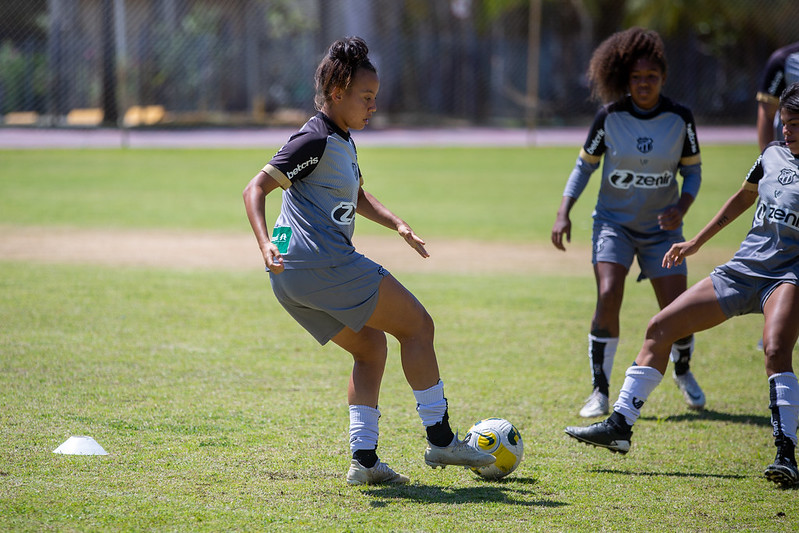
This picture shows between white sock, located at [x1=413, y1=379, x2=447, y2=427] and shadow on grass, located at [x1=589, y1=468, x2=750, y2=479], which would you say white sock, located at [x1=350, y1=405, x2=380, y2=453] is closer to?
white sock, located at [x1=413, y1=379, x2=447, y2=427]

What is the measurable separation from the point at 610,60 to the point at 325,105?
267 cm

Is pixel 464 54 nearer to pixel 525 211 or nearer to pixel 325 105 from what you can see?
pixel 525 211

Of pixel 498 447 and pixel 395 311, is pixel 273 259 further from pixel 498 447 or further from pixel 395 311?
pixel 498 447

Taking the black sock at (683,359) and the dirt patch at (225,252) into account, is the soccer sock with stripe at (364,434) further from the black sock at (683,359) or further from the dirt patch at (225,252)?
the dirt patch at (225,252)

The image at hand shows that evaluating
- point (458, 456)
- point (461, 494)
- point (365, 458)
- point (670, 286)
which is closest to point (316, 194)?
point (365, 458)

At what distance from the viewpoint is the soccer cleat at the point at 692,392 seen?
19.6 ft

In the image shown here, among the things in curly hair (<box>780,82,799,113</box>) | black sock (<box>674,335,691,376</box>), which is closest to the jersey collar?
curly hair (<box>780,82,799,113</box>)

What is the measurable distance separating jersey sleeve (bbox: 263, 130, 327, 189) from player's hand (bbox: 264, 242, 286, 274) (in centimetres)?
A: 31

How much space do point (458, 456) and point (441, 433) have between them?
134mm

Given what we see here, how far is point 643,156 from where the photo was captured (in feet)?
19.4

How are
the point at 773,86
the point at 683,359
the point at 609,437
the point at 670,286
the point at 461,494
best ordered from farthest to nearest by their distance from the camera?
the point at 773,86, the point at 683,359, the point at 670,286, the point at 609,437, the point at 461,494

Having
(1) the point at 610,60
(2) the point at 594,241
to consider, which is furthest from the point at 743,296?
(1) the point at 610,60

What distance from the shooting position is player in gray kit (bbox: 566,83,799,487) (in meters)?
4.47

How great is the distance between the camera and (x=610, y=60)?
6180 mm
